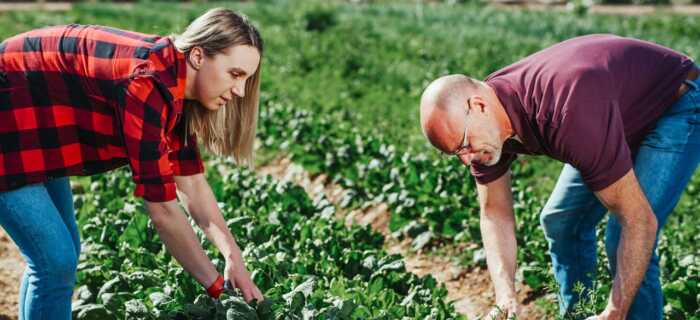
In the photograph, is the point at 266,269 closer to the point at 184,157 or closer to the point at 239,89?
the point at 184,157

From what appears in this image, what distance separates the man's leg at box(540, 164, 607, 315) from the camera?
11.9 ft

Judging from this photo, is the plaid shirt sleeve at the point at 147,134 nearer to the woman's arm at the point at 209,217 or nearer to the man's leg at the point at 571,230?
the woman's arm at the point at 209,217

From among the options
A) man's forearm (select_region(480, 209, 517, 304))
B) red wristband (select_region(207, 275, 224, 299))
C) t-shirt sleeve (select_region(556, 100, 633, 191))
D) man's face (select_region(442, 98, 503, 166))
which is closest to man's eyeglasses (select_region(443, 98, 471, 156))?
man's face (select_region(442, 98, 503, 166))

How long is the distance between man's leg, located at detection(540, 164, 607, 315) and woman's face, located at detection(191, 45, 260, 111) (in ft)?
4.88

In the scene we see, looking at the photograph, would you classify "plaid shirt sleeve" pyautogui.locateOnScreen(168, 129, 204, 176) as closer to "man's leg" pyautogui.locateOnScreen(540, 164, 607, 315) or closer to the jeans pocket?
"man's leg" pyautogui.locateOnScreen(540, 164, 607, 315)

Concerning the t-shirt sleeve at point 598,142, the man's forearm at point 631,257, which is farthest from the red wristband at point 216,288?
the man's forearm at point 631,257

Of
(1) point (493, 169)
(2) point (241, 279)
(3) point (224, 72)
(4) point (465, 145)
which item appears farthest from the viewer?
(1) point (493, 169)

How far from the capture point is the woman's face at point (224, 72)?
288cm

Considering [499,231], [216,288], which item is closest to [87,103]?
[216,288]

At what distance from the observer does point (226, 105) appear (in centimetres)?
320

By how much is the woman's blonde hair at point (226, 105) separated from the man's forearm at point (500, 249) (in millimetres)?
1032

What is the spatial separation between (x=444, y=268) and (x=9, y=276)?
2.61 m

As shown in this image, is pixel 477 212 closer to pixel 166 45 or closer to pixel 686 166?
pixel 686 166

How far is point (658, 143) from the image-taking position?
10.9ft
